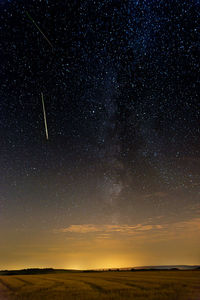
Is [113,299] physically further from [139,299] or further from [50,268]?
A: [50,268]

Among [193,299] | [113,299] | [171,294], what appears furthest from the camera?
[171,294]

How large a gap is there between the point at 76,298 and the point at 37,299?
2.28m

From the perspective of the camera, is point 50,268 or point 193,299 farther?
point 50,268

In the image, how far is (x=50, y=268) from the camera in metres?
117

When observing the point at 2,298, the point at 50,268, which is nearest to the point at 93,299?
the point at 2,298

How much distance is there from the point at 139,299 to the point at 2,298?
8.60 meters

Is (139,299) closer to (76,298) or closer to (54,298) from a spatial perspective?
(76,298)

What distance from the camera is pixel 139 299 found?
14.8 metres

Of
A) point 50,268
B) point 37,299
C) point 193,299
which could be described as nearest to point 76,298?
point 37,299

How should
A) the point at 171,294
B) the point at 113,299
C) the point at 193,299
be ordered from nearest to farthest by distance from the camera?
1. the point at 193,299
2. the point at 113,299
3. the point at 171,294

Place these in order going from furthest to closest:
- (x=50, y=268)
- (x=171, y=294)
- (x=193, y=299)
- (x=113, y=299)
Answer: (x=50, y=268), (x=171, y=294), (x=113, y=299), (x=193, y=299)

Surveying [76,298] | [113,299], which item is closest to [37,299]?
[76,298]

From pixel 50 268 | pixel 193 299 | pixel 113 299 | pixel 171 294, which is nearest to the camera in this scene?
pixel 193 299

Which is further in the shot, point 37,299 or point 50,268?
point 50,268
